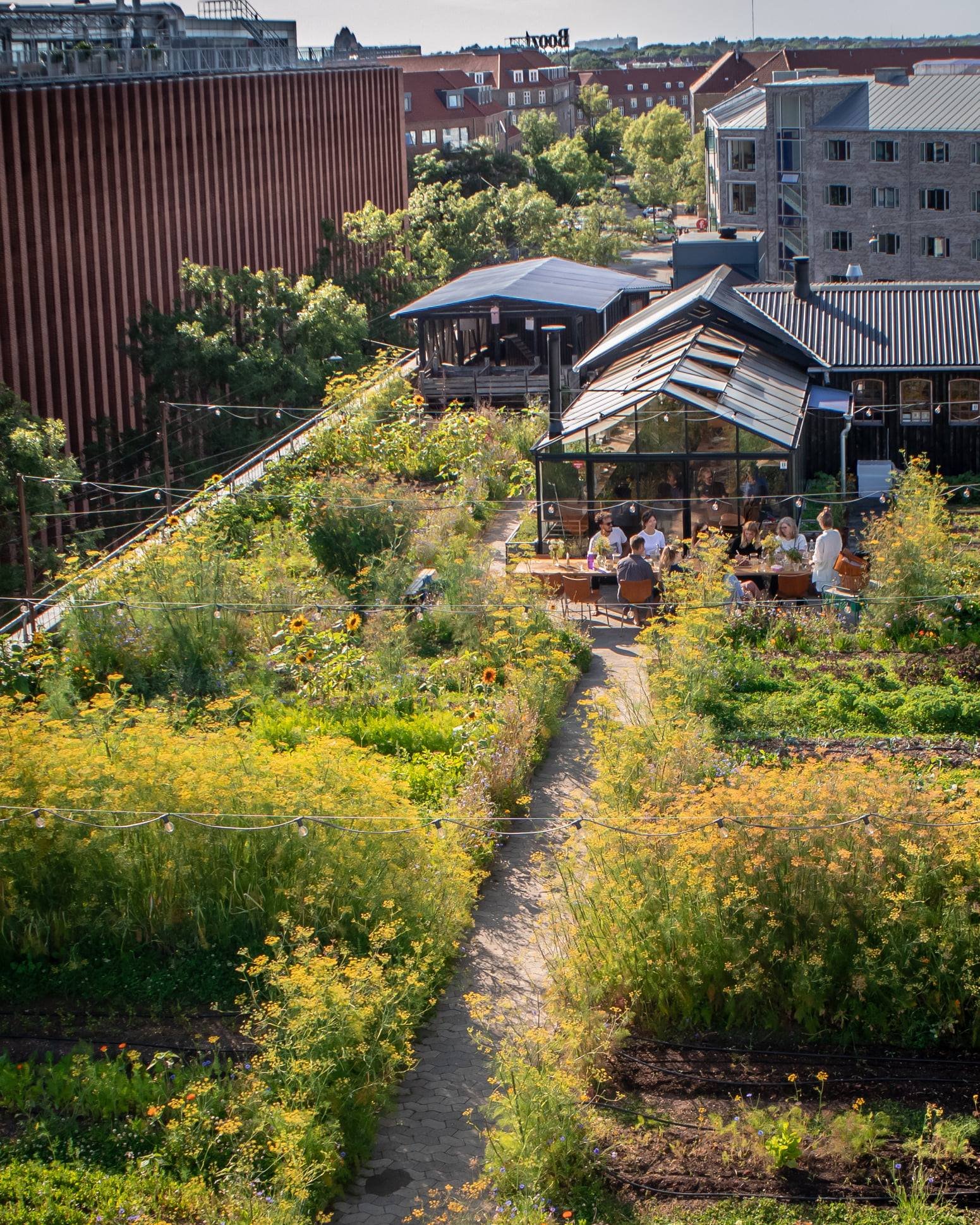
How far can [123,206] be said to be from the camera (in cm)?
3067

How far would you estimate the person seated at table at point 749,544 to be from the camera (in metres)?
20.0

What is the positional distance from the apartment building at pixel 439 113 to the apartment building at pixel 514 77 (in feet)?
40.7

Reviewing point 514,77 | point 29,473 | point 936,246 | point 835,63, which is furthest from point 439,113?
point 29,473

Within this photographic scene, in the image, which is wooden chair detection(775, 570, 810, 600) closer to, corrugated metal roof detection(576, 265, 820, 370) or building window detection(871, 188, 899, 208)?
corrugated metal roof detection(576, 265, 820, 370)

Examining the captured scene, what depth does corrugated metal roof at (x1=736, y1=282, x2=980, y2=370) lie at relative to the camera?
85.3ft

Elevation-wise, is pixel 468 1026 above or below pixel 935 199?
below

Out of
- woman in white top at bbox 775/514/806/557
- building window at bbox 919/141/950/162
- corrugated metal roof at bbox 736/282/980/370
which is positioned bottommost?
woman in white top at bbox 775/514/806/557

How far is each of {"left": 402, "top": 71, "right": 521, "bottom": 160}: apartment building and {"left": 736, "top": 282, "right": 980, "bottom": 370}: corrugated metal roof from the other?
2564 inches

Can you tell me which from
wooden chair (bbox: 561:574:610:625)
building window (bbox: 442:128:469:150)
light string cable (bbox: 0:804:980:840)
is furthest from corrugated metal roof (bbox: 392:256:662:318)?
building window (bbox: 442:128:469:150)

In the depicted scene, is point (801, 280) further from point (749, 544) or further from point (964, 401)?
point (749, 544)

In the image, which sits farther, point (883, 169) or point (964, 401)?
point (883, 169)

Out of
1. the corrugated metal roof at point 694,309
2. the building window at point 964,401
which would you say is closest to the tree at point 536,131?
the corrugated metal roof at point 694,309

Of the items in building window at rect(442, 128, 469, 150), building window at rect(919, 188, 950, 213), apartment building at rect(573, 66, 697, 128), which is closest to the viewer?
building window at rect(919, 188, 950, 213)

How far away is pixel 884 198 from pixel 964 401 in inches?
1241
